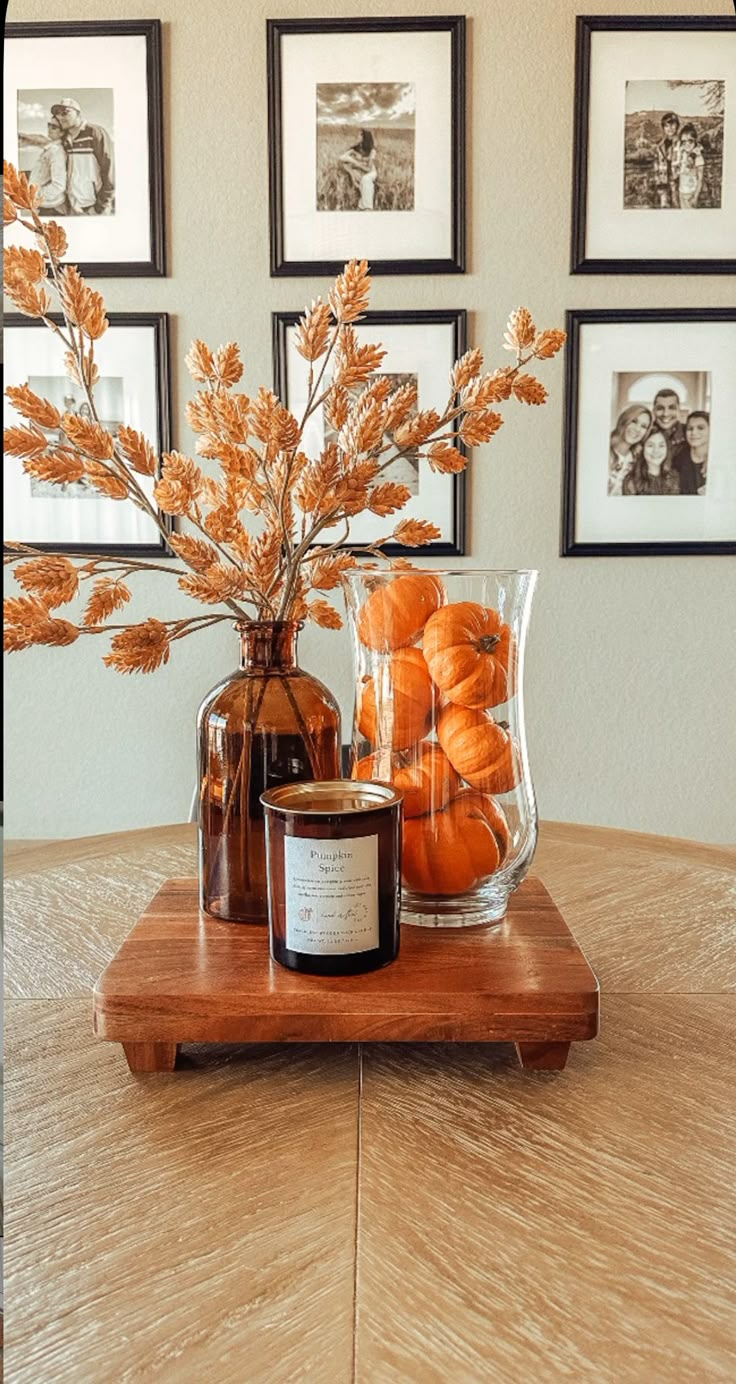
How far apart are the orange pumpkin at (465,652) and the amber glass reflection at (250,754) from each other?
11cm

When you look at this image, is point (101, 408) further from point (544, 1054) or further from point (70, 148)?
point (544, 1054)

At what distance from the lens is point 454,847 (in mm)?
788

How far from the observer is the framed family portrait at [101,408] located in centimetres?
269

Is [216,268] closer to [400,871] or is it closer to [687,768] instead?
[687,768]

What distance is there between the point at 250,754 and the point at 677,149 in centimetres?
244

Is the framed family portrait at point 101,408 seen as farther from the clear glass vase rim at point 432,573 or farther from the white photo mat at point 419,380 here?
the clear glass vase rim at point 432,573

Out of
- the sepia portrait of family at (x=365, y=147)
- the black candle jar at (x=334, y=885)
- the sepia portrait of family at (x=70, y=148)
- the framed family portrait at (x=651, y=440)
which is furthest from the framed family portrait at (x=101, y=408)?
the black candle jar at (x=334, y=885)

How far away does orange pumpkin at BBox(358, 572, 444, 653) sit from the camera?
2.61 ft

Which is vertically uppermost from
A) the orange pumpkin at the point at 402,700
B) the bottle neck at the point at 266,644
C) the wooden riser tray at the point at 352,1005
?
the bottle neck at the point at 266,644

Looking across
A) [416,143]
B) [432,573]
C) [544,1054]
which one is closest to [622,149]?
[416,143]

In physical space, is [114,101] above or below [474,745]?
above

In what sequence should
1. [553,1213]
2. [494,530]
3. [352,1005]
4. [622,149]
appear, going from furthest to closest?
[494,530]
[622,149]
[352,1005]
[553,1213]

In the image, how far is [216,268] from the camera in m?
2.67

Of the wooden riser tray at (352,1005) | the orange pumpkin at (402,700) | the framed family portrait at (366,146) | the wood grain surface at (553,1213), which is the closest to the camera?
the wood grain surface at (553,1213)
